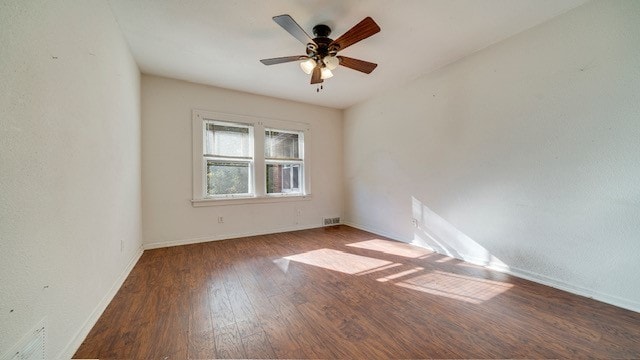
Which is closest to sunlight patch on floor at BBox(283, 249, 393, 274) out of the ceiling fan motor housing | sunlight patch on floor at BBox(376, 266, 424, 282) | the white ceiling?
sunlight patch on floor at BBox(376, 266, 424, 282)

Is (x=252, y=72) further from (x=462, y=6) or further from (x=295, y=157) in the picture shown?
(x=462, y=6)

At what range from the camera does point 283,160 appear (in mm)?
4426

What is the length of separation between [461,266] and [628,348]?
1323 mm

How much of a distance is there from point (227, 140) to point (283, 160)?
1.06 m

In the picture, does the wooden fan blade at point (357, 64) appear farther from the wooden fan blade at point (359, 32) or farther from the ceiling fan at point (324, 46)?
the wooden fan blade at point (359, 32)

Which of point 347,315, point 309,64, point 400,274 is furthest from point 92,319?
point 309,64

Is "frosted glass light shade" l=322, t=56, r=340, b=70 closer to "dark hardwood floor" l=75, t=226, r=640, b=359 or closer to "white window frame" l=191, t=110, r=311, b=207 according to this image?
"white window frame" l=191, t=110, r=311, b=207

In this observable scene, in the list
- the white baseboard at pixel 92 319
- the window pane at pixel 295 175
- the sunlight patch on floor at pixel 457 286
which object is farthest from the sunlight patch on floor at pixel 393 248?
the white baseboard at pixel 92 319

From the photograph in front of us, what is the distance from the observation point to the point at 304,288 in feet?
7.14

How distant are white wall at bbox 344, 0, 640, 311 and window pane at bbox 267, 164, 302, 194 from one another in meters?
2.21

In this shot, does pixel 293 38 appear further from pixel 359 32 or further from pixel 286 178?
pixel 286 178

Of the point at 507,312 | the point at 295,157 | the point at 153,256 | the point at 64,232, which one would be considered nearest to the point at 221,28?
the point at 64,232

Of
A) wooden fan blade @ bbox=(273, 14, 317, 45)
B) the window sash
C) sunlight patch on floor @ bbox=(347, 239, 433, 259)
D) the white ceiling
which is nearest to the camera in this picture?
wooden fan blade @ bbox=(273, 14, 317, 45)

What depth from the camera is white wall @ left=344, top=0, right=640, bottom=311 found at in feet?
6.01
